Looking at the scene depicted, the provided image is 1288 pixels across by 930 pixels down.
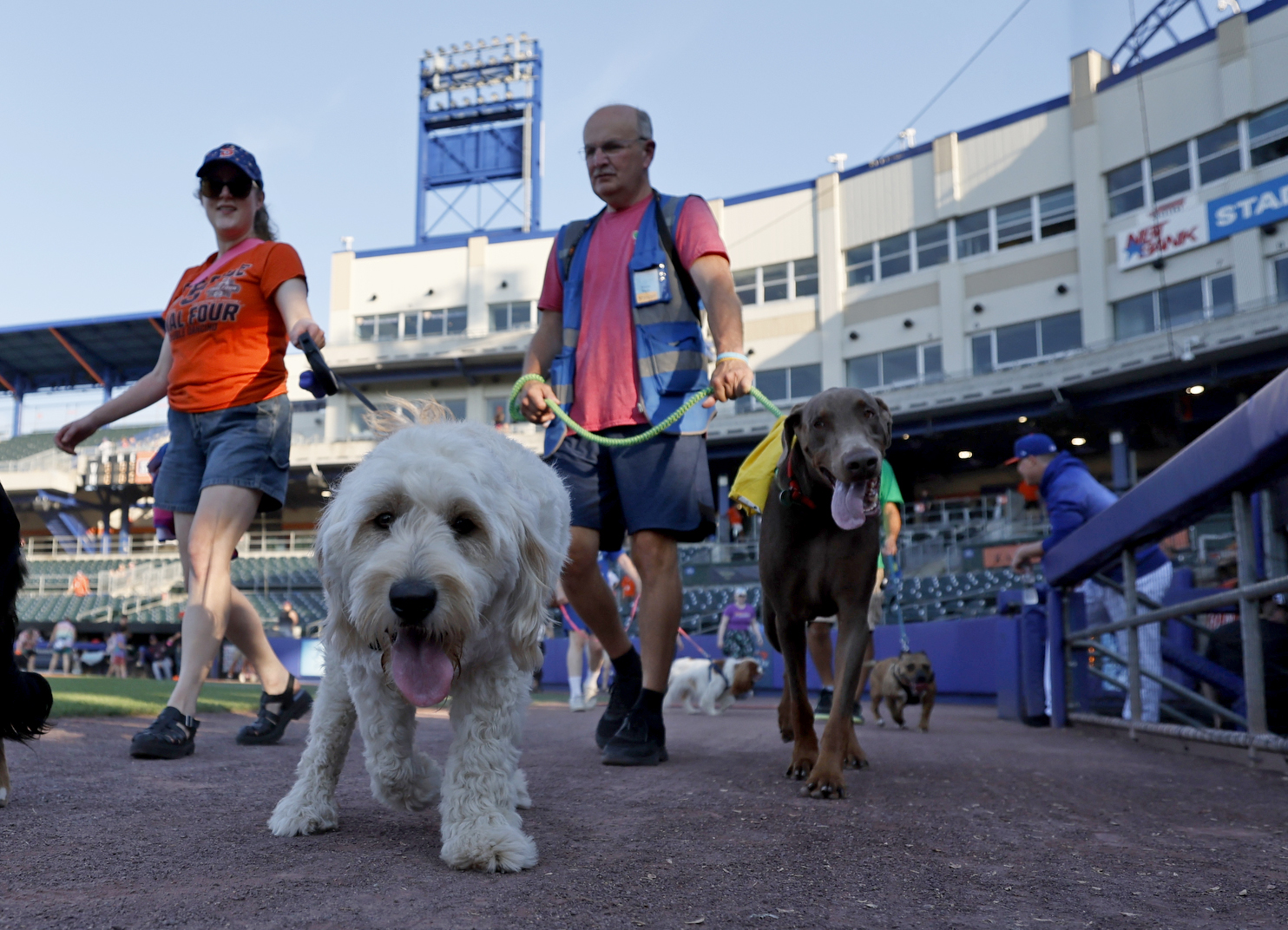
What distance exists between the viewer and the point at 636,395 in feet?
13.4

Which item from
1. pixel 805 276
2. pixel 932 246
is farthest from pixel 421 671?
pixel 805 276

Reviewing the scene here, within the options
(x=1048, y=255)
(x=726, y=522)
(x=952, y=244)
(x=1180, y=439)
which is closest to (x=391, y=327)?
(x=726, y=522)

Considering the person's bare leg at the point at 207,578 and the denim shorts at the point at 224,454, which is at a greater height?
the denim shorts at the point at 224,454

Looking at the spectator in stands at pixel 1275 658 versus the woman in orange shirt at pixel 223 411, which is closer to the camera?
the woman in orange shirt at pixel 223 411

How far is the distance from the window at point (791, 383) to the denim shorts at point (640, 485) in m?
29.3

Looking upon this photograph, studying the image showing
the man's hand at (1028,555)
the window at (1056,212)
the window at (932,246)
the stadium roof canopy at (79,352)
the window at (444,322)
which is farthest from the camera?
the stadium roof canopy at (79,352)

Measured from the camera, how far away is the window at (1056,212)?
1150 inches

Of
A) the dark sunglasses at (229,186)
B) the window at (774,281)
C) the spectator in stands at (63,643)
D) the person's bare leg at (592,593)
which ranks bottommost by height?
the spectator in stands at (63,643)

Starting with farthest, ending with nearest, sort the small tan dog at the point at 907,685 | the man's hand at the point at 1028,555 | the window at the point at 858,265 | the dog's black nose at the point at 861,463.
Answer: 1. the window at the point at 858,265
2. the small tan dog at the point at 907,685
3. the man's hand at the point at 1028,555
4. the dog's black nose at the point at 861,463

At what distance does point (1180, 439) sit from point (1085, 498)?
23354 mm

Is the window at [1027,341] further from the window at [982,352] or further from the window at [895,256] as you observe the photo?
the window at [895,256]

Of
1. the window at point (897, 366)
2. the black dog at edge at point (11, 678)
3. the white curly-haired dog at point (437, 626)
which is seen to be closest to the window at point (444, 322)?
the window at point (897, 366)

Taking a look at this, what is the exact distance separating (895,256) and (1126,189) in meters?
7.20

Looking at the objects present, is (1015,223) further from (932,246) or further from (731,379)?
(731,379)
